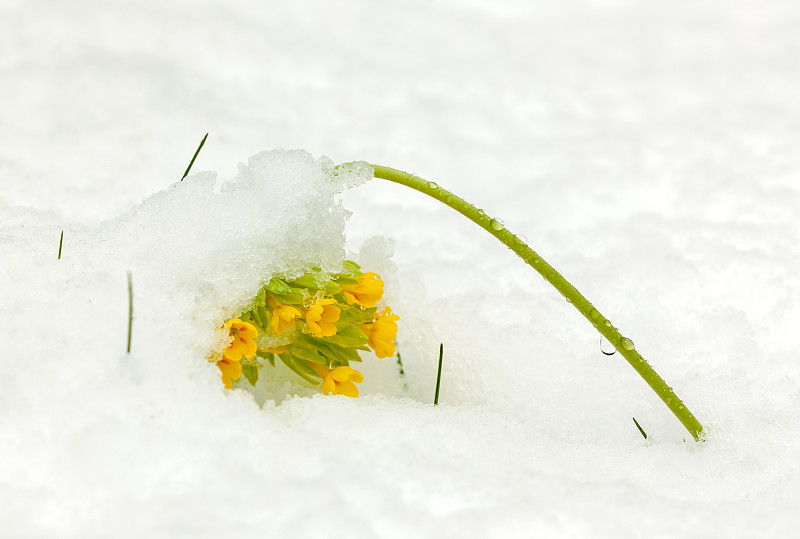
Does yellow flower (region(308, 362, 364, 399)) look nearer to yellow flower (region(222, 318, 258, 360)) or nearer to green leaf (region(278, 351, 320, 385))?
green leaf (region(278, 351, 320, 385))

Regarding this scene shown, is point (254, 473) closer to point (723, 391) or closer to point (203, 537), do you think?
point (203, 537)

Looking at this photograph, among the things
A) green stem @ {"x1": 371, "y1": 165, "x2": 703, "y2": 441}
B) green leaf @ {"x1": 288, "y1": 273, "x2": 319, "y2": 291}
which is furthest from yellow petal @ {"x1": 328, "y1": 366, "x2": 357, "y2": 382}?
green stem @ {"x1": 371, "y1": 165, "x2": 703, "y2": 441}

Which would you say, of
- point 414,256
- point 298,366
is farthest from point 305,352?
point 414,256

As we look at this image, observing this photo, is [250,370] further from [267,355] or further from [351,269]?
[351,269]

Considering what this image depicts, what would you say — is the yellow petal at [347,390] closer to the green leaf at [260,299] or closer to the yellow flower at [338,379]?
the yellow flower at [338,379]

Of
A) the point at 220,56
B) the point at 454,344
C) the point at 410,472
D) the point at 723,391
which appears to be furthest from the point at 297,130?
the point at 410,472

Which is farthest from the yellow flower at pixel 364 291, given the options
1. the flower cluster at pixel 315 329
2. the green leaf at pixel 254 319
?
the green leaf at pixel 254 319
